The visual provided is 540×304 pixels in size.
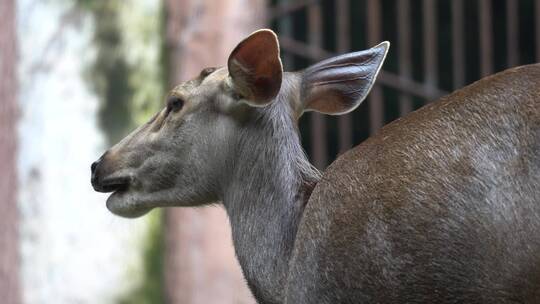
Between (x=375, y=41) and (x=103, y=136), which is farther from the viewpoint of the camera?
(x=375, y=41)

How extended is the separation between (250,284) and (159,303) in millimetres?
4186

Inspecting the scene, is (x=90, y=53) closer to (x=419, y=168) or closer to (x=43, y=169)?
(x=43, y=169)

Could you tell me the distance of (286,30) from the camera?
10.4m

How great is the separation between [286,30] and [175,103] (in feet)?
16.9

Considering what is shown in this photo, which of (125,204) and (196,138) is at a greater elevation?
(196,138)

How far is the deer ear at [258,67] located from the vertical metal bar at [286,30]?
481 cm

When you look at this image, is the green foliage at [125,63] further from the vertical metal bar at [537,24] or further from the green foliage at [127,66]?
the vertical metal bar at [537,24]

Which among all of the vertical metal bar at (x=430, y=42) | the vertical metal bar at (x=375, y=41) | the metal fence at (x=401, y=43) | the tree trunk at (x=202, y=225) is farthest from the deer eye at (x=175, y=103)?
the vertical metal bar at (x=430, y=42)

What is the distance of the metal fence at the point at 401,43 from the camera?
32.6 feet

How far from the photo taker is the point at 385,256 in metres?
4.30

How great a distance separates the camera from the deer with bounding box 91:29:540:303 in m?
4.13

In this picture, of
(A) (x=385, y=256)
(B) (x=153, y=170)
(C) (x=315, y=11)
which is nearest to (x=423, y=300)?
(A) (x=385, y=256)

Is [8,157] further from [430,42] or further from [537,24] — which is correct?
[537,24]

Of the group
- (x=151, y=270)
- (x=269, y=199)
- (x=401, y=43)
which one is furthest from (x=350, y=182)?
(x=401, y=43)
